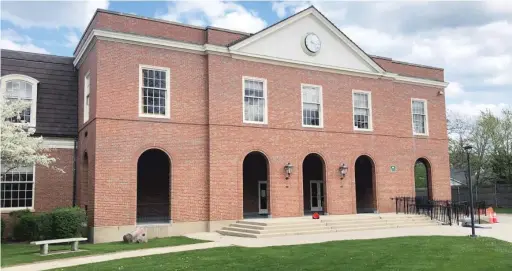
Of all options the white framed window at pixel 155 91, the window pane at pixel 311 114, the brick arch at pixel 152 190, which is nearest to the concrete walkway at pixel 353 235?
the brick arch at pixel 152 190

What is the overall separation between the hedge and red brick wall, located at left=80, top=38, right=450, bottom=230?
26.2 inches

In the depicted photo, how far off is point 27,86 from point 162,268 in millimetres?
13318

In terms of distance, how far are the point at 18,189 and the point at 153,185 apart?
5.62 m

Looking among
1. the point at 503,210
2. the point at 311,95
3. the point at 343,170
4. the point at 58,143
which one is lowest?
the point at 503,210

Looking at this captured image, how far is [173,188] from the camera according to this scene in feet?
62.7

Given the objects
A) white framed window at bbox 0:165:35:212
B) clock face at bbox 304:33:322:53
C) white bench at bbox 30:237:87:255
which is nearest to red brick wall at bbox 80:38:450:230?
clock face at bbox 304:33:322:53

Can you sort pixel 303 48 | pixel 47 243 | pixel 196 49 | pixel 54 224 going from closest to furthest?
pixel 47 243 < pixel 54 224 < pixel 196 49 < pixel 303 48

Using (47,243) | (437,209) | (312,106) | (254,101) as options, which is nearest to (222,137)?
(254,101)

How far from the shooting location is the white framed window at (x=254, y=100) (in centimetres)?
2139

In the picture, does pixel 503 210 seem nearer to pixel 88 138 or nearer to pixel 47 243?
pixel 88 138

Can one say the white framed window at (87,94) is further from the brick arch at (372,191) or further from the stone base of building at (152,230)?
the brick arch at (372,191)

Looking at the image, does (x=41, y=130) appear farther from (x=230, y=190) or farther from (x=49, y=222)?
(x=230, y=190)

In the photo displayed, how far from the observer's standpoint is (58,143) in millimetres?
20438

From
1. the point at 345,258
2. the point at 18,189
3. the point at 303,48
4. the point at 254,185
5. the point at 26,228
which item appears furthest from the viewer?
the point at 254,185
